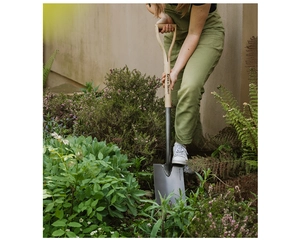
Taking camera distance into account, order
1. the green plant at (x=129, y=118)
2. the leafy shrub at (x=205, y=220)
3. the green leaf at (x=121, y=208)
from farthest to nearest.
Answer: the green plant at (x=129, y=118) → the green leaf at (x=121, y=208) → the leafy shrub at (x=205, y=220)

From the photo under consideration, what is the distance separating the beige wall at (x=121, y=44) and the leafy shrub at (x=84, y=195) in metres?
1.52

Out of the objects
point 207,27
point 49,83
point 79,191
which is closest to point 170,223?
point 79,191

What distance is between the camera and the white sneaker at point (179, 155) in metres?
3.44

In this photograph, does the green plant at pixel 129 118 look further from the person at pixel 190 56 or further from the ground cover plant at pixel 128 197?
the person at pixel 190 56

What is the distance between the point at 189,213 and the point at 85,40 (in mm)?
5037

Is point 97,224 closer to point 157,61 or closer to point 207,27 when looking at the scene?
point 207,27

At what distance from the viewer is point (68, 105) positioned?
15.6 feet

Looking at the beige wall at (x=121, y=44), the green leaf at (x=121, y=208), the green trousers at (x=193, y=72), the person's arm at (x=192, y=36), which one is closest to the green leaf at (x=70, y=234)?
the green leaf at (x=121, y=208)

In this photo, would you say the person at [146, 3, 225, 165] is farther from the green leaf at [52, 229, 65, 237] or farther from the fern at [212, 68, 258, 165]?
the green leaf at [52, 229, 65, 237]

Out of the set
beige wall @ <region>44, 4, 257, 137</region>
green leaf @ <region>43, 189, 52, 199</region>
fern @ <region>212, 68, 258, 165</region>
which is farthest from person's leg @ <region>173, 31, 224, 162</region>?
green leaf @ <region>43, 189, 52, 199</region>

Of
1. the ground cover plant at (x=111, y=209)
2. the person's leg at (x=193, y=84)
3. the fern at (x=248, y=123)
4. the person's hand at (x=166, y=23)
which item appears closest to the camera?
the ground cover plant at (x=111, y=209)

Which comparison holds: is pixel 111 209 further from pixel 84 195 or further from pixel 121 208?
pixel 84 195

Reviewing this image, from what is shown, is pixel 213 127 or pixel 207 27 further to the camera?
pixel 213 127

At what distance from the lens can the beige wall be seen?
13.2 ft
